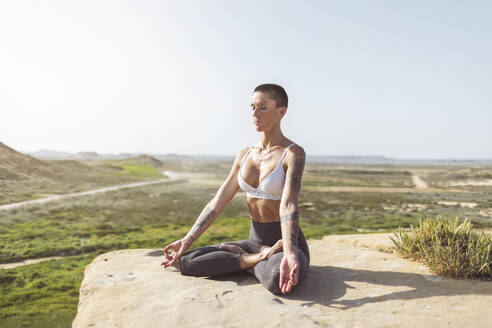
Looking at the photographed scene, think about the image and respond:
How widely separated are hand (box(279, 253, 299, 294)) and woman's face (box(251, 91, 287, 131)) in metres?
1.56

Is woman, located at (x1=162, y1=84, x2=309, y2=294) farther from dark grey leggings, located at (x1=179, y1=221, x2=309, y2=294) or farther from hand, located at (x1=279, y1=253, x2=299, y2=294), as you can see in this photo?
hand, located at (x1=279, y1=253, x2=299, y2=294)

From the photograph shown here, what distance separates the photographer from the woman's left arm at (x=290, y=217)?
3.29 metres

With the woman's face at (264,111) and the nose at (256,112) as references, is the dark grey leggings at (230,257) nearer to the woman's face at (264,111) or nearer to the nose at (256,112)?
the woman's face at (264,111)

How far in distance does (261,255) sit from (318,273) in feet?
3.06

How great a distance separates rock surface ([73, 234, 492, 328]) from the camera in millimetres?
2795

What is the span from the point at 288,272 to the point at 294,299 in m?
0.36

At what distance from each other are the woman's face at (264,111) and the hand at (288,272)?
5.11 feet

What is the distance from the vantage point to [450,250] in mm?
4012

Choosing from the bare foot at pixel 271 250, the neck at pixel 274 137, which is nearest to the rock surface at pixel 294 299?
the bare foot at pixel 271 250

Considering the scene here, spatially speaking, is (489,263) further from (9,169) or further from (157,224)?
(9,169)

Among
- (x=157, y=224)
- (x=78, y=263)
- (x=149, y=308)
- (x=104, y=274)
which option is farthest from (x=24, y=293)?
(x=157, y=224)

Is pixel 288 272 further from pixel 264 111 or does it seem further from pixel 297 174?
pixel 264 111

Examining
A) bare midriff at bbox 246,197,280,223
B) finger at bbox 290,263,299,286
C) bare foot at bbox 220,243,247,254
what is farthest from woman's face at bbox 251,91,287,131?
finger at bbox 290,263,299,286

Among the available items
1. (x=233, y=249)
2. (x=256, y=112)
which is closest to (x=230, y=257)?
(x=233, y=249)
